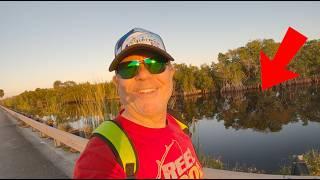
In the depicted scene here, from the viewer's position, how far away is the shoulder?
5.32 ft

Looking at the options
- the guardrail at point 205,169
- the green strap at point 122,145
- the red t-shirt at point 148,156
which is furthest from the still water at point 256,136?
the green strap at point 122,145

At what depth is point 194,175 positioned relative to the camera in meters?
2.23

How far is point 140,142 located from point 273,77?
619 cm

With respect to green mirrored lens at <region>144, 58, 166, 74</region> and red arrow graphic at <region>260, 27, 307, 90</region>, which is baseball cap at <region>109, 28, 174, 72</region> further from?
red arrow graphic at <region>260, 27, 307, 90</region>

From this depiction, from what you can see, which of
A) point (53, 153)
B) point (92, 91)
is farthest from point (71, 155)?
point (92, 91)

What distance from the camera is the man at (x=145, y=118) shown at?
1.95 metres

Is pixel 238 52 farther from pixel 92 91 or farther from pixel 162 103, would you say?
pixel 162 103

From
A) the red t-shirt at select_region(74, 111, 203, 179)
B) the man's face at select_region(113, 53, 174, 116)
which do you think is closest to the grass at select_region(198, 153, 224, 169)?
the red t-shirt at select_region(74, 111, 203, 179)

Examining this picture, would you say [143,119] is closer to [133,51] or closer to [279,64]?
[133,51]

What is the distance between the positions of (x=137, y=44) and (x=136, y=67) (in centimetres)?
14

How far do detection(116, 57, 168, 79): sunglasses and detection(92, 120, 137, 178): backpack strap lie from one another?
1.25 ft

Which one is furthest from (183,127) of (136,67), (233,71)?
(233,71)

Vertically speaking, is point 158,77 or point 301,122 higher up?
point 158,77

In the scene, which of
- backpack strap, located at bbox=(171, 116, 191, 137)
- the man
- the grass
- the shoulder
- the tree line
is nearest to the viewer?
the shoulder
